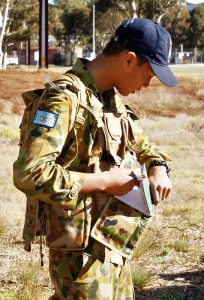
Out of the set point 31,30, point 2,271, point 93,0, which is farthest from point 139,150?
point 93,0

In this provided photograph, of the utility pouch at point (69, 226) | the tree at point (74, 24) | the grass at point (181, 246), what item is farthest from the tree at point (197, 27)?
the utility pouch at point (69, 226)

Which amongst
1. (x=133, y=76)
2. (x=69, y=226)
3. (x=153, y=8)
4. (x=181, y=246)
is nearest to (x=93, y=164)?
(x=69, y=226)

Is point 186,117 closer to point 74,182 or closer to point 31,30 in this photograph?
point 74,182

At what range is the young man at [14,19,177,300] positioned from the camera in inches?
79.4

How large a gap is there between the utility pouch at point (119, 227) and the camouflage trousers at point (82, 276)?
0.07 m

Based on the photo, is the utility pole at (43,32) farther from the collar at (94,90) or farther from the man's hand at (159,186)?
the man's hand at (159,186)

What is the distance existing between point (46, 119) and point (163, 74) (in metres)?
0.48

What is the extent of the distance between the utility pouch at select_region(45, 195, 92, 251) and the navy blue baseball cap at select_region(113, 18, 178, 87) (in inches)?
20.2

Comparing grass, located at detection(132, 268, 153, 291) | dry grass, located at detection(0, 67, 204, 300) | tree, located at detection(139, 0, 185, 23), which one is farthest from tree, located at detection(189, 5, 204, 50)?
grass, located at detection(132, 268, 153, 291)

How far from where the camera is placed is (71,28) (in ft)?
217

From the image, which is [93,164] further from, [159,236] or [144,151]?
[159,236]

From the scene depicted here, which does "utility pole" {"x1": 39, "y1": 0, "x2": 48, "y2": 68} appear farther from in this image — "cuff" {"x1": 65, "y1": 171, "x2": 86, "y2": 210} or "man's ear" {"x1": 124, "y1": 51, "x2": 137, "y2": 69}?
"cuff" {"x1": 65, "y1": 171, "x2": 86, "y2": 210}

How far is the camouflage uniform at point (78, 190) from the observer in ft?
6.51

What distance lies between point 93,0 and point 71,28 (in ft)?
40.6
